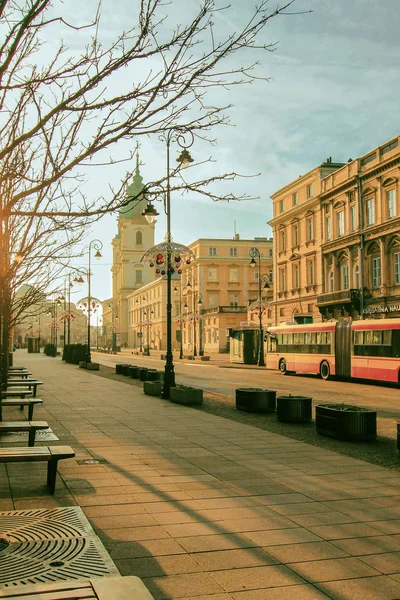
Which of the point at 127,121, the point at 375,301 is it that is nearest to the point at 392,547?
the point at 127,121

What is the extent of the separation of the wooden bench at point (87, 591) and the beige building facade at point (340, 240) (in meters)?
37.0

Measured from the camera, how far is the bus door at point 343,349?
97.3ft

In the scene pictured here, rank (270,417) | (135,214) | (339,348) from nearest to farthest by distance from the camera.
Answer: (270,417) → (339,348) → (135,214)

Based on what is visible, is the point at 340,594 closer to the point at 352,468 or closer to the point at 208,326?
the point at 352,468

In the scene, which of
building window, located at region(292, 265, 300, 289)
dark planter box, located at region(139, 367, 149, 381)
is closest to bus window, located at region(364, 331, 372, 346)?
dark planter box, located at region(139, 367, 149, 381)

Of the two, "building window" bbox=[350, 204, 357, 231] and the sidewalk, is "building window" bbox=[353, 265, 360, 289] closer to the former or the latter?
"building window" bbox=[350, 204, 357, 231]

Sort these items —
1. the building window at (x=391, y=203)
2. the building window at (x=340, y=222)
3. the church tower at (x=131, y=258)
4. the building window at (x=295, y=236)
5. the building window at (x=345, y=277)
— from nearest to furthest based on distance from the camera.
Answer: the building window at (x=391, y=203) → the building window at (x=345, y=277) → the building window at (x=340, y=222) → the building window at (x=295, y=236) → the church tower at (x=131, y=258)

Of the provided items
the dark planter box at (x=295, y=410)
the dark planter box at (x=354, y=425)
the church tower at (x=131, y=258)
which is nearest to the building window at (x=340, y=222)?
the dark planter box at (x=295, y=410)

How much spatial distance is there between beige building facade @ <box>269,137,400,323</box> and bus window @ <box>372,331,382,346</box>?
12532 millimetres

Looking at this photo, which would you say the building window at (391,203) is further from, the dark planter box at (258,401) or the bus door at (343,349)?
the dark planter box at (258,401)

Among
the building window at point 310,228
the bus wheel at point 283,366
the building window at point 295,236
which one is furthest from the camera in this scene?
the building window at point 295,236

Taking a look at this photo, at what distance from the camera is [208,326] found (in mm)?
87312

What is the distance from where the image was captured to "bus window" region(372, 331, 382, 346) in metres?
27.1

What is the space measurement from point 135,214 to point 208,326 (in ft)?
212
